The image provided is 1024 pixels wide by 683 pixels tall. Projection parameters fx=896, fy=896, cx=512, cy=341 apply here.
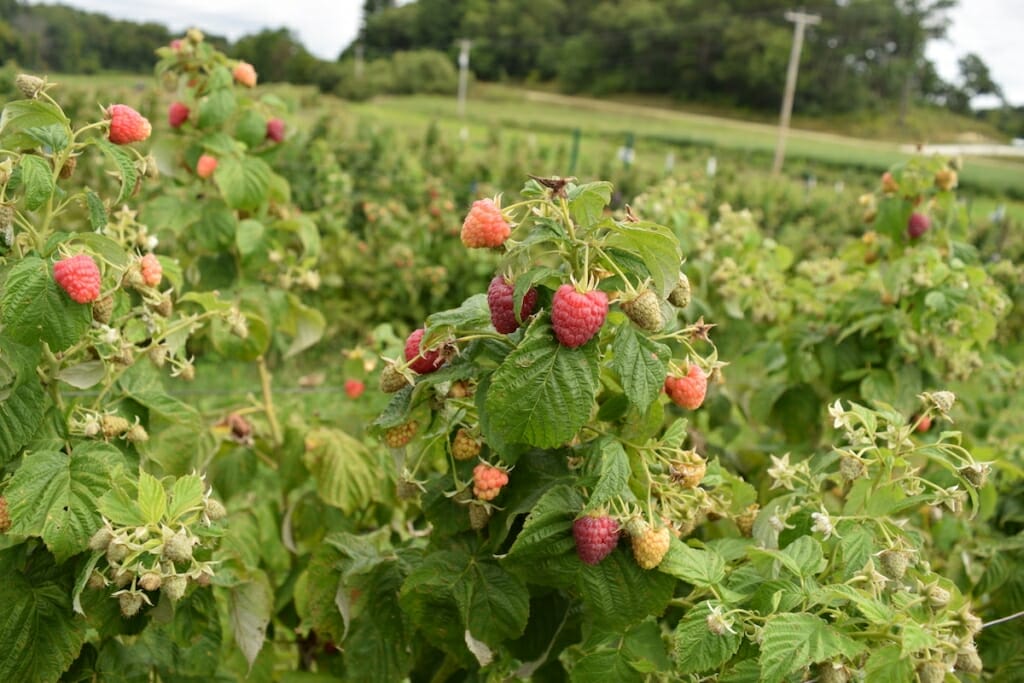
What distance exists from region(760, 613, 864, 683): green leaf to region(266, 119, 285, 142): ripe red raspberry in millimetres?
2049

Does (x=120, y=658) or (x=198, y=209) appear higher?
(x=198, y=209)

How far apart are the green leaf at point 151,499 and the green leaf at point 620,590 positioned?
0.65 meters

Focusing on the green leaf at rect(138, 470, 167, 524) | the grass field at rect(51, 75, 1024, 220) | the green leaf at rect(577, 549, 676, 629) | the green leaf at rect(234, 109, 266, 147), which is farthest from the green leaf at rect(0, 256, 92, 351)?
the grass field at rect(51, 75, 1024, 220)

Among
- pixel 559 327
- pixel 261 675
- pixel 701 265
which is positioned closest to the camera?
pixel 559 327

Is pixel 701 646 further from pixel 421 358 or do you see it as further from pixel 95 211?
pixel 95 211

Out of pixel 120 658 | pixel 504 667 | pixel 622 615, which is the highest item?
pixel 622 615

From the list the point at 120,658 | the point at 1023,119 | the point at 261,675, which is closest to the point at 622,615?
the point at 120,658

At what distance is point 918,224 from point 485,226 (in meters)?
2.15

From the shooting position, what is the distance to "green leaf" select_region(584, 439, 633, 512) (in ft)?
4.12

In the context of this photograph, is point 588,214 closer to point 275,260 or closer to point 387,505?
point 387,505

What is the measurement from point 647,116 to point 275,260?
1647 inches

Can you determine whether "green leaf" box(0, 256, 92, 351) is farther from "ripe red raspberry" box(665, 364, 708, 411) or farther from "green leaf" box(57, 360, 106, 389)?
"ripe red raspberry" box(665, 364, 708, 411)

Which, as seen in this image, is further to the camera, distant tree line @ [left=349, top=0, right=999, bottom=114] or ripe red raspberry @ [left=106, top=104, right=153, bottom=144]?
distant tree line @ [left=349, top=0, right=999, bottom=114]

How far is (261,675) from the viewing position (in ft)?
7.13
